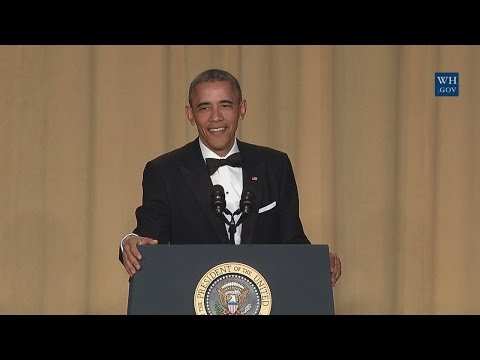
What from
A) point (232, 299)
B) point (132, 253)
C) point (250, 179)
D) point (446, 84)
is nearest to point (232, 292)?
point (232, 299)

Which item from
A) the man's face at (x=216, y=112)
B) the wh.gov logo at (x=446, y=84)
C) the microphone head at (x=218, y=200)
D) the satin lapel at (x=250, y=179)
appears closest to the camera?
the microphone head at (x=218, y=200)

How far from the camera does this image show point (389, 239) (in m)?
4.36

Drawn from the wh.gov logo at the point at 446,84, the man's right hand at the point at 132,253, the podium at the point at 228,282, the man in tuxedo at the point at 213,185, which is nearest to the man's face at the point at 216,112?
the man in tuxedo at the point at 213,185

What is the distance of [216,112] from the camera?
8.64 ft

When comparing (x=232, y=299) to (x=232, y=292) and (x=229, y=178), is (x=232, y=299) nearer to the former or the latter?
(x=232, y=292)

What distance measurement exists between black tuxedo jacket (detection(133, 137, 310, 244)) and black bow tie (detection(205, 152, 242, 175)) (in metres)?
0.02

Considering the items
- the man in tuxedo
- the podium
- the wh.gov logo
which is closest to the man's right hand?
the podium

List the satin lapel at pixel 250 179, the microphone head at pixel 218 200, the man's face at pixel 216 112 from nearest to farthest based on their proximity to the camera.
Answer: the microphone head at pixel 218 200 → the satin lapel at pixel 250 179 → the man's face at pixel 216 112

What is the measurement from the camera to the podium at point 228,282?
203cm

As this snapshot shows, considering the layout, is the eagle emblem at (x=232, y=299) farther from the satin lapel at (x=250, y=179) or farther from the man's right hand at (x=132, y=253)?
the satin lapel at (x=250, y=179)

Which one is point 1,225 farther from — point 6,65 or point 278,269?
point 278,269

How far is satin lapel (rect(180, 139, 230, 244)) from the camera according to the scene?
250 cm

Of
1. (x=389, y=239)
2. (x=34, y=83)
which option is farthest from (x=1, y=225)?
A: (x=389, y=239)

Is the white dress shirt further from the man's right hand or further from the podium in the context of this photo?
the podium
